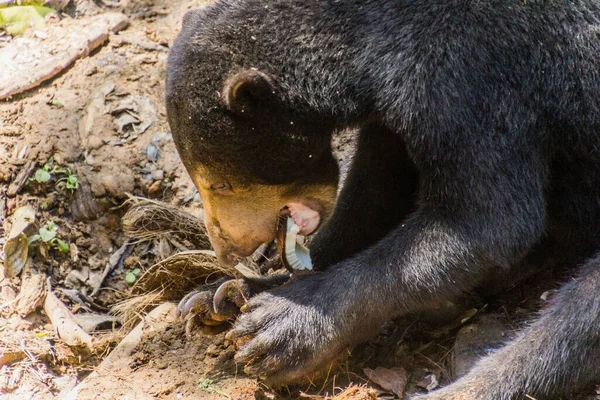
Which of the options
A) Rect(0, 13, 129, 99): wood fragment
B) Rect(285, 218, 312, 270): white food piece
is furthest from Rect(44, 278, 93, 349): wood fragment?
Rect(0, 13, 129, 99): wood fragment

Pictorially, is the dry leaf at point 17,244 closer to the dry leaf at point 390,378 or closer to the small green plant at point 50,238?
the small green plant at point 50,238

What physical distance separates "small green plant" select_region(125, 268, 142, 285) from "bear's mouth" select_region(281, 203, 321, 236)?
5.20 feet

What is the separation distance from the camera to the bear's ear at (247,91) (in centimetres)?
423

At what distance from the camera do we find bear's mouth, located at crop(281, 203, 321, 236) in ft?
16.6

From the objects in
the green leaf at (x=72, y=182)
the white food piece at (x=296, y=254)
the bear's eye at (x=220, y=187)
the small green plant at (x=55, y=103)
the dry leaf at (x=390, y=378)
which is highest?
the bear's eye at (x=220, y=187)

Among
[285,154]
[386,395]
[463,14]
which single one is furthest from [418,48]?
[386,395]

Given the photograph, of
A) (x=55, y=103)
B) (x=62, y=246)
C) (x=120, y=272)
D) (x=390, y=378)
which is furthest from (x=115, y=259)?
(x=390, y=378)

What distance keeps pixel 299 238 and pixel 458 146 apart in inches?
87.8

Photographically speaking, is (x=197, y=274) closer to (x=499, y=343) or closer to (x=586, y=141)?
(x=499, y=343)

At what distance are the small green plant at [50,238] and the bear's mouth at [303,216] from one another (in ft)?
6.52

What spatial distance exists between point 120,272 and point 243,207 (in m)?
1.92

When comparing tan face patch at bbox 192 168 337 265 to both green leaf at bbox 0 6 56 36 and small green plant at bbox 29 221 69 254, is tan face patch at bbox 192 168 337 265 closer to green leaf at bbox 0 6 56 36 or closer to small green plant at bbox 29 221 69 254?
small green plant at bbox 29 221 69 254

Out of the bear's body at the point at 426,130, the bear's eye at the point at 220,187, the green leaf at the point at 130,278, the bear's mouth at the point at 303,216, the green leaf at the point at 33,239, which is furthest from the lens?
the green leaf at the point at 130,278

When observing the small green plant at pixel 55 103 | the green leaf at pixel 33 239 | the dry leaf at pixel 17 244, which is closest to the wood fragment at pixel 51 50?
the small green plant at pixel 55 103
